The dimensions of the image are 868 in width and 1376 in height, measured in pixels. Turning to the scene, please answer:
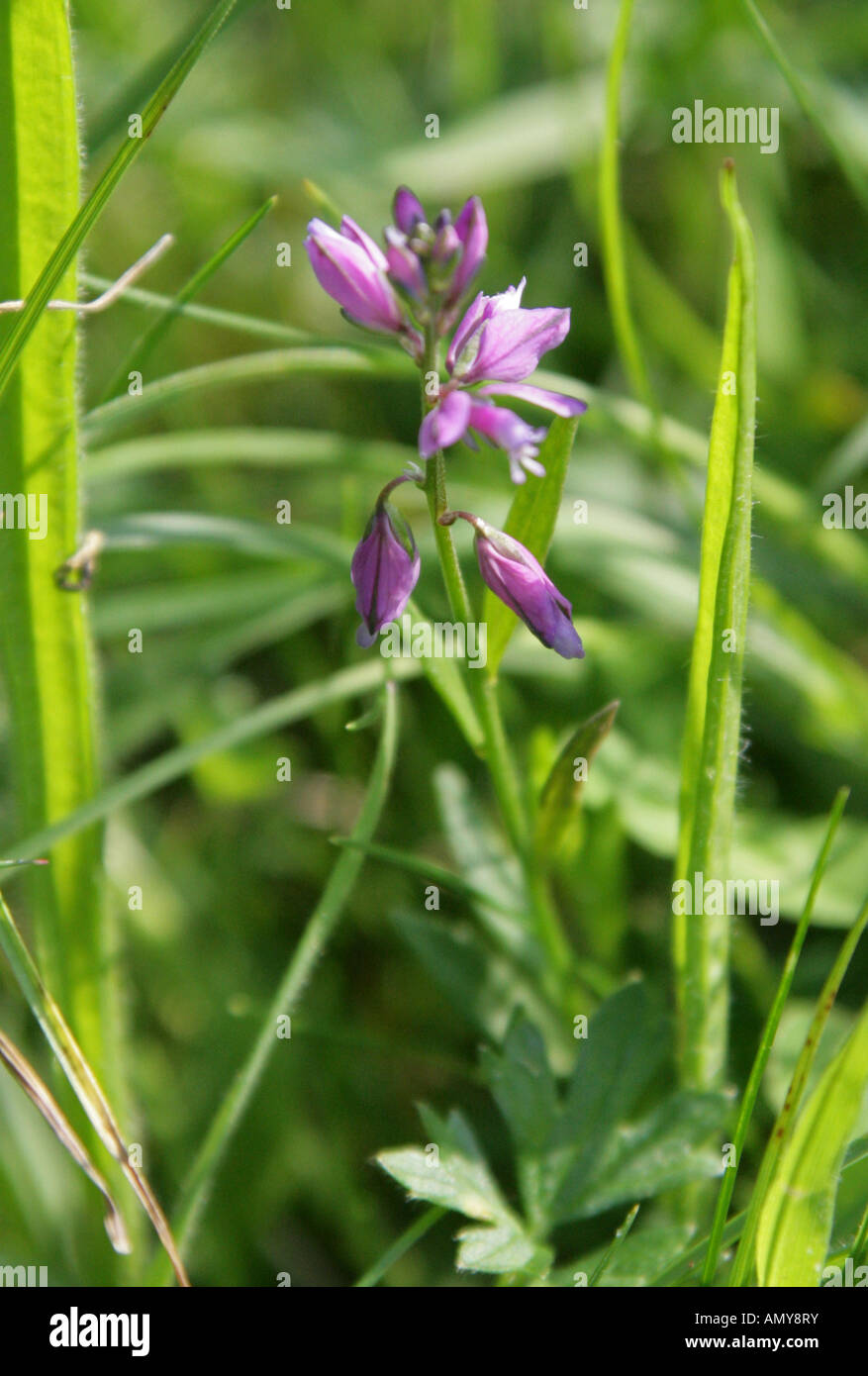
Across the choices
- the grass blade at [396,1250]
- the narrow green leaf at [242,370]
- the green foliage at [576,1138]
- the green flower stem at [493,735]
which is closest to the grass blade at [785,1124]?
the green foliage at [576,1138]

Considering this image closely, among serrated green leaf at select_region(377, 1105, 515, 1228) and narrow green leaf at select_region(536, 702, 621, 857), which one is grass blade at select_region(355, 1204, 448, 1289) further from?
narrow green leaf at select_region(536, 702, 621, 857)

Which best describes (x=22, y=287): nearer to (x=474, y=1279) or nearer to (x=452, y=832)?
(x=452, y=832)

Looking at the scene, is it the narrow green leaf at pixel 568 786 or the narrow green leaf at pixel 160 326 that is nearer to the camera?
the narrow green leaf at pixel 568 786

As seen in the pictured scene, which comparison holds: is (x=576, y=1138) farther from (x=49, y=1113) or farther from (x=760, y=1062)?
(x=49, y=1113)

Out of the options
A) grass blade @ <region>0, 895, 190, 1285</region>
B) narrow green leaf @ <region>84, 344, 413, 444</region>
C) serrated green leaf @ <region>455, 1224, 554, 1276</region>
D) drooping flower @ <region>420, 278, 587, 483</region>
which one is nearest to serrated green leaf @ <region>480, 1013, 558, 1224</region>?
serrated green leaf @ <region>455, 1224, 554, 1276</region>

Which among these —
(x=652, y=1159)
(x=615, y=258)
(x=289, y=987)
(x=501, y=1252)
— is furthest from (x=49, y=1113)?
(x=615, y=258)

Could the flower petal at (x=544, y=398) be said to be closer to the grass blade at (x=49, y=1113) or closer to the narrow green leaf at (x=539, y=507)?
the narrow green leaf at (x=539, y=507)
